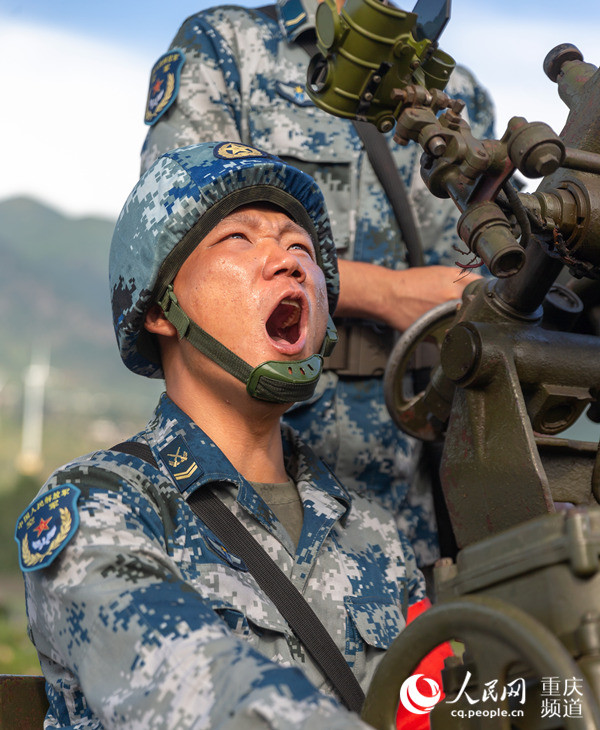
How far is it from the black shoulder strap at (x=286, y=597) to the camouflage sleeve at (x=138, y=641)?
16cm

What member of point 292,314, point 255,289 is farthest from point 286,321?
point 255,289

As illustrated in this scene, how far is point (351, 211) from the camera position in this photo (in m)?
3.95

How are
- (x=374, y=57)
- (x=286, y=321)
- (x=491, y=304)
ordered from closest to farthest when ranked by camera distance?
(x=374, y=57) → (x=491, y=304) → (x=286, y=321)

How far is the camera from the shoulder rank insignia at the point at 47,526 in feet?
8.01

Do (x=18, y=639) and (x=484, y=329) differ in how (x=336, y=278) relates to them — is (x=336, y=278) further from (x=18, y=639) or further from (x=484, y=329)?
(x=18, y=639)

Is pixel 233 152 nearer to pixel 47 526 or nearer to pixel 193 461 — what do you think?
pixel 193 461

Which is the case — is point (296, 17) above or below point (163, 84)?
above

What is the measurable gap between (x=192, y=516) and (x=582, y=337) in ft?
3.63

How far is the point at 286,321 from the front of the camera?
10.6ft

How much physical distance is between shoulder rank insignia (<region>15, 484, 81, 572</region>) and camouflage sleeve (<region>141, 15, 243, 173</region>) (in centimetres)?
164

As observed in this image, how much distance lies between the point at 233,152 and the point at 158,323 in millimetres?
553

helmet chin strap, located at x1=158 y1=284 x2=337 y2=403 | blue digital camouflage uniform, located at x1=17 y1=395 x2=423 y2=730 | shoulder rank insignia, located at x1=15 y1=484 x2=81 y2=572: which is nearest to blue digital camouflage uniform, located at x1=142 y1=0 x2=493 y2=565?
blue digital camouflage uniform, located at x1=17 y1=395 x2=423 y2=730

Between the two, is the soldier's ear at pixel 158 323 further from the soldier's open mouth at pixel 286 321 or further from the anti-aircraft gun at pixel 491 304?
the anti-aircraft gun at pixel 491 304

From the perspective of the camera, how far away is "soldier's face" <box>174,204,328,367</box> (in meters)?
Answer: 3.06
